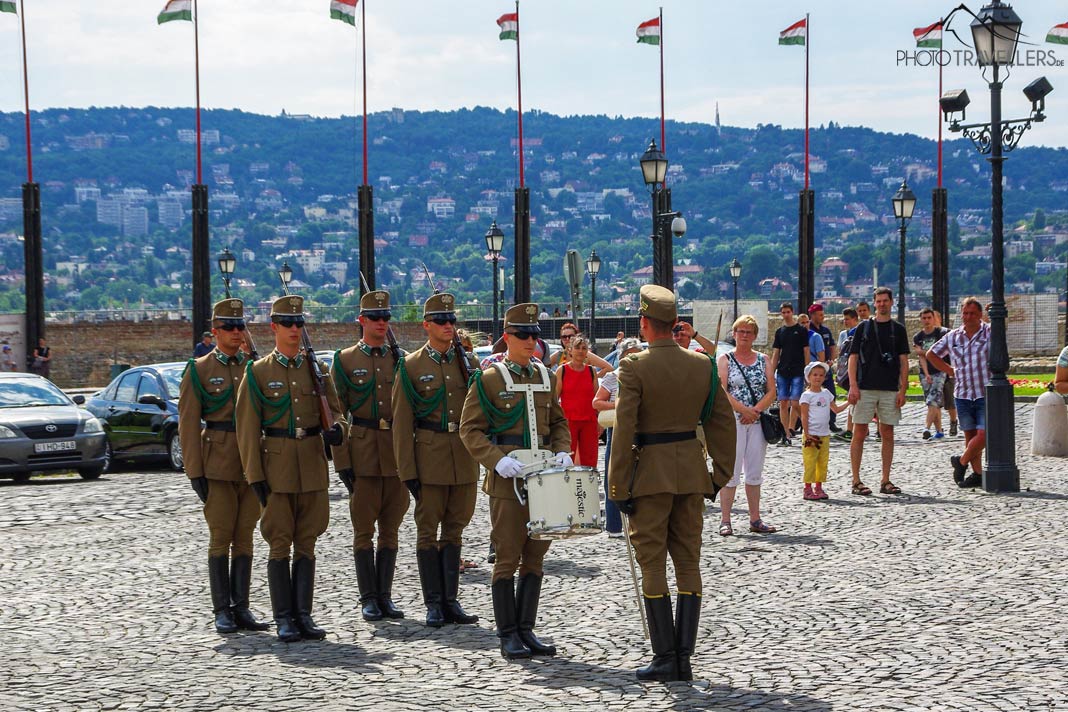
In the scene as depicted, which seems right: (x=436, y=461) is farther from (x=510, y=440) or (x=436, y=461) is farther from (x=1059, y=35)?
(x=1059, y=35)

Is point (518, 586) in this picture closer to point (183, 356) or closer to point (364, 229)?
point (364, 229)

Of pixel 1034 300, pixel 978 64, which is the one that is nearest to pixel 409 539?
pixel 978 64

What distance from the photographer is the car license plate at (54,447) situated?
19.1 metres

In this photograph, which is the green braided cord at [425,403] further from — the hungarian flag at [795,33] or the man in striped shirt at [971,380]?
the hungarian flag at [795,33]

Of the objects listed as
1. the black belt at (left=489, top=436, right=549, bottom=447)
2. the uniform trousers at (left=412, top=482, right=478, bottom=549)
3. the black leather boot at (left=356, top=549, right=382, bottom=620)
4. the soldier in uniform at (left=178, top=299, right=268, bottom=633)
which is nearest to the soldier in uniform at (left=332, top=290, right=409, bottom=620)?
the black leather boot at (left=356, top=549, right=382, bottom=620)

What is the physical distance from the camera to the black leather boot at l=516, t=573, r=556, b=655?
806cm

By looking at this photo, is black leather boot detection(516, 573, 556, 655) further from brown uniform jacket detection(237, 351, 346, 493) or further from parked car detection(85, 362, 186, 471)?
parked car detection(85, 362, 186, 471)

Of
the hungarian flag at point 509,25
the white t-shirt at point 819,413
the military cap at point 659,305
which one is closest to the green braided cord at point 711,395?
the military cap at point 659,305

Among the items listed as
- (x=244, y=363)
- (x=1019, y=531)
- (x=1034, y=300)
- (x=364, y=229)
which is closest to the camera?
(x=244, y=363)

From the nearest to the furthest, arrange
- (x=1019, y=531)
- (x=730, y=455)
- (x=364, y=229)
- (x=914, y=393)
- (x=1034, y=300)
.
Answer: (x=730, y=455) → (x=1019, y=531) → (x=914, y=393) → (x=364, y=229) → (x=1034, y=300)

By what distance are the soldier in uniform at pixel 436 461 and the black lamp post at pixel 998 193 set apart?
744 cm

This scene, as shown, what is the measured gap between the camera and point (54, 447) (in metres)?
19.1

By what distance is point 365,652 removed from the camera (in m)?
8.25

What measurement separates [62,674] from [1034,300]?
151ft
